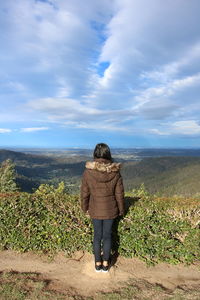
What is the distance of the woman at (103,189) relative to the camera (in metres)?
4.55

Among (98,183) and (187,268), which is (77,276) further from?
(187,268)

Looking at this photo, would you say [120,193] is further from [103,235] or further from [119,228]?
[119,228]

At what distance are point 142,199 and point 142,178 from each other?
194 metres

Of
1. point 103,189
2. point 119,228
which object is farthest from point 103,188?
point 119,228

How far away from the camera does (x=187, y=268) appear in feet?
17.6

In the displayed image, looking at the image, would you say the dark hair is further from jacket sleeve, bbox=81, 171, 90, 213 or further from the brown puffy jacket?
jacket sleeve, bbox=81, 171, 90, 213

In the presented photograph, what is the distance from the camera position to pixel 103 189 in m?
4.60

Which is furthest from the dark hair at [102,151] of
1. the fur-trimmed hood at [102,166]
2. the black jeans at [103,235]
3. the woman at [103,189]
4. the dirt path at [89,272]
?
the dirt path at [89,272]

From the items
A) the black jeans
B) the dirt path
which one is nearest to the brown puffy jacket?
the black jeans

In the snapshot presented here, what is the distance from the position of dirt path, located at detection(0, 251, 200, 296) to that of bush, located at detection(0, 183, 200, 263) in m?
0.18

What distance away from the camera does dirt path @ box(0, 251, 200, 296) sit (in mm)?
4613

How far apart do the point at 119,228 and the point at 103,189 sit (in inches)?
55.0

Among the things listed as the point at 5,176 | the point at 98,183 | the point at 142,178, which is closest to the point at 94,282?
the point at 98,183

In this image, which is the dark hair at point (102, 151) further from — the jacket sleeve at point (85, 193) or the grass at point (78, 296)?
the grass at point (78, 296)
